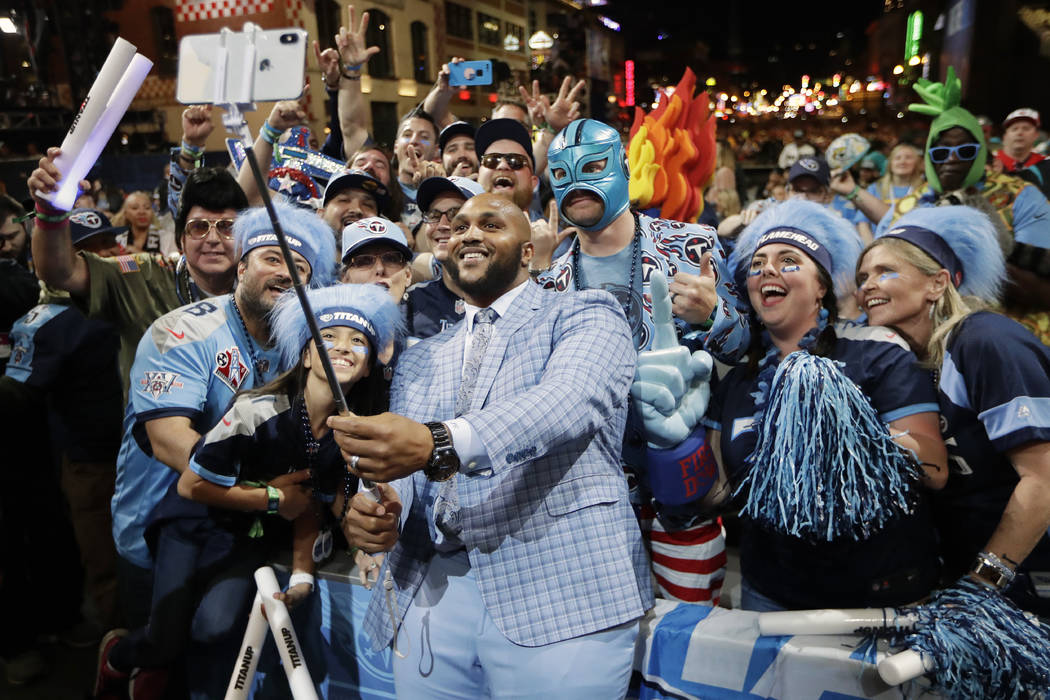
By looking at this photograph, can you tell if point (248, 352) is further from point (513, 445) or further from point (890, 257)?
point (890, 257)

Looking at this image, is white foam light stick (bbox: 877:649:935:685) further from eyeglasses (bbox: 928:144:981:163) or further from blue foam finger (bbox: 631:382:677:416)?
eyeglasses (bbox: 928:144:981:163)

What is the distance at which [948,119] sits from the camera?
13.1ft

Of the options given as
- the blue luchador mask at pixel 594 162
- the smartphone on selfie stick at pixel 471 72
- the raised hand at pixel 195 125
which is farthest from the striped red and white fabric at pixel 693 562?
the smartphone on selfie stick at pixel 471 72

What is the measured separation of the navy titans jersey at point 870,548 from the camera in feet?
6.25

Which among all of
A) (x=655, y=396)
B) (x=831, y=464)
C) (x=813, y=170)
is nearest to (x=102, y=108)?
(x=655, y=396)

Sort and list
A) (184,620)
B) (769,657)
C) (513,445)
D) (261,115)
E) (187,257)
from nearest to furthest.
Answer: (513,445) < (769,657) < (184,620) < (187,257) < (261,115)

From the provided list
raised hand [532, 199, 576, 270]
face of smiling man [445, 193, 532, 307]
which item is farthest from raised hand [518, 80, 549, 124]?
face of smiling man [445, 193, 532, 307]

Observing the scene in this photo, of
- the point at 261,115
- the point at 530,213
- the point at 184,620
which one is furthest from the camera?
the point at 261,115

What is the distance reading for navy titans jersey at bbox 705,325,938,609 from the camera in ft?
→ 6.25

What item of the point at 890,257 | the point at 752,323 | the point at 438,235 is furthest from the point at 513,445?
the point at 438,235

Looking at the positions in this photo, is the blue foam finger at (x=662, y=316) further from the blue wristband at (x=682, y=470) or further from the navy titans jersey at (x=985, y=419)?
the navy titans jersey at (x=985, y=419)

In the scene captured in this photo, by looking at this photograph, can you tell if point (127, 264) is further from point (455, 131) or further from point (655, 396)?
point (655, 396)

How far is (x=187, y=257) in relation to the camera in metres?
3.02

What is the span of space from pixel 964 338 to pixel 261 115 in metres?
12.8
